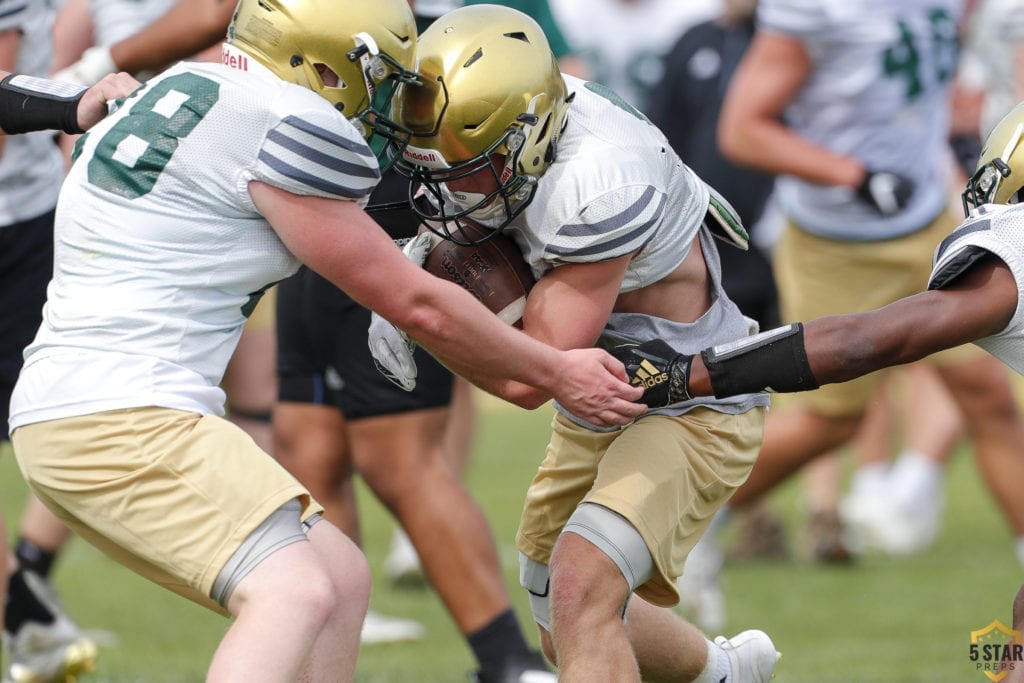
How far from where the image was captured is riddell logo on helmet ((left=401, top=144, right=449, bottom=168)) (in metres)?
3.32

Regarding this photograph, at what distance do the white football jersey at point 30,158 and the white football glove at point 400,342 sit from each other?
4.10 feet

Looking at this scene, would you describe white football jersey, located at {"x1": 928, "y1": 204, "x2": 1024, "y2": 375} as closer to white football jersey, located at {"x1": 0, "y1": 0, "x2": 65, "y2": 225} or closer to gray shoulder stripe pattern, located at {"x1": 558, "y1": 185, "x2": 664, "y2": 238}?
gray shoulder stripe pattern, located at {"x1": 558, "y1": 185, "x2": 664, "y2": 238}

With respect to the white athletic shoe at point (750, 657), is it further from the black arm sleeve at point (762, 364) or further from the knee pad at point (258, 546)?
the knee pad at point (258, 546)

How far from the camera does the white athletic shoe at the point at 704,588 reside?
569 cm

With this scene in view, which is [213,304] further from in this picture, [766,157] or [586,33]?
[586,33]

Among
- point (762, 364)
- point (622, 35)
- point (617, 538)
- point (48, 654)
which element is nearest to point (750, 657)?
point (617, 538)

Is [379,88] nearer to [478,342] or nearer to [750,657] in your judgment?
[478,342]

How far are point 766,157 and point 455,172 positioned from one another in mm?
2585

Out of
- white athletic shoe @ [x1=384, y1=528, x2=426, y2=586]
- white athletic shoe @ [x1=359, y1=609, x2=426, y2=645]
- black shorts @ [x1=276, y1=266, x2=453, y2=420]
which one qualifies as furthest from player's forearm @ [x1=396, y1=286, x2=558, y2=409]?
white athletic shoe @ [x1=384, y1=528, x2=426, y2=586]

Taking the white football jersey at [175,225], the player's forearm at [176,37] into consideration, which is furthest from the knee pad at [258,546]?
the player's forearm at [176,37]

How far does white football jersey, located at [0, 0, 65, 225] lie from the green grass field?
1385 millimetres

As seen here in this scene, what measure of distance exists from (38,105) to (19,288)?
861mm

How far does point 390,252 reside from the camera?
3.08m

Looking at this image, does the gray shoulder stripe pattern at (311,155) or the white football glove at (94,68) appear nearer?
the gray shoulder stripe pattern at (311,155)
